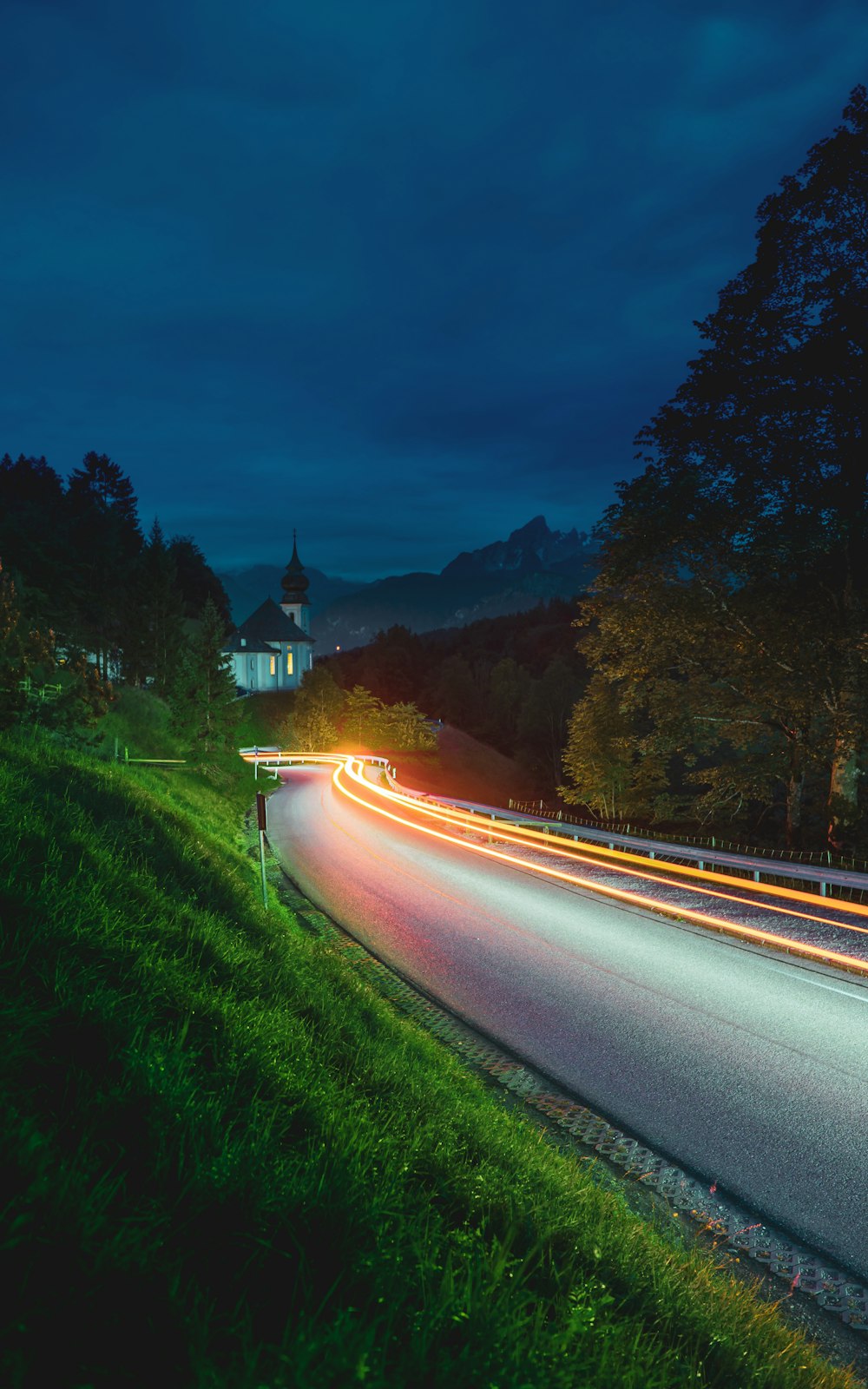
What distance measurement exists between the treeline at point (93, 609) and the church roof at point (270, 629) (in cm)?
2060

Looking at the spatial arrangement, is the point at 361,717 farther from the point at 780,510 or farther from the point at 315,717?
the point at 780,510

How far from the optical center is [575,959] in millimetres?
10930

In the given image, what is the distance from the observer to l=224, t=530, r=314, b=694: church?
349ft

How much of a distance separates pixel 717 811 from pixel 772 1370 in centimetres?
2438

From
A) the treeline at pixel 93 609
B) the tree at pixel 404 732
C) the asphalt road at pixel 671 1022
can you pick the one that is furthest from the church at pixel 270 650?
the asphalt road at pixel 671 1022

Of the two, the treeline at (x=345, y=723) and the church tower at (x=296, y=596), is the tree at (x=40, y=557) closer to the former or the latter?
the treeline at (x=345, y=723)

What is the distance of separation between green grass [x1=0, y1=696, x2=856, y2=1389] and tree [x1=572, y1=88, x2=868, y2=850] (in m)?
16.2

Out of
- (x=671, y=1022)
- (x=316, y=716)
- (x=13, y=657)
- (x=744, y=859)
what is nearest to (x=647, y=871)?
(x=744, y=859)

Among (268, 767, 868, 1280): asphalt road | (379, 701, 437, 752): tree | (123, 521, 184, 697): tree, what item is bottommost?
(268, 767, 868, 1280): asphalt road

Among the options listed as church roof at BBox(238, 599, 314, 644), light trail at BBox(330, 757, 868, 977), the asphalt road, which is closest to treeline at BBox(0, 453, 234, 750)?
the asphalt road

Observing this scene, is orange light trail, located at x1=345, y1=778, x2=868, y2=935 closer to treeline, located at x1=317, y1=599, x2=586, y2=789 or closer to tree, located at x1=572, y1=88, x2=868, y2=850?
tree, located at x1=572, y1=88, x2=868, y2=850

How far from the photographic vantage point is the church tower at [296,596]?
4825 inches

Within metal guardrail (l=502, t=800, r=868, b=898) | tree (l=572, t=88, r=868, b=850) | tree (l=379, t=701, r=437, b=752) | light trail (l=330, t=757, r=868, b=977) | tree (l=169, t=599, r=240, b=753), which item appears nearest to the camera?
light trail (l=330, t=757, r=868, b=977)

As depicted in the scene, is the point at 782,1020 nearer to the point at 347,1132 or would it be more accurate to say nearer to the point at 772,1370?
the point at 772,1370
